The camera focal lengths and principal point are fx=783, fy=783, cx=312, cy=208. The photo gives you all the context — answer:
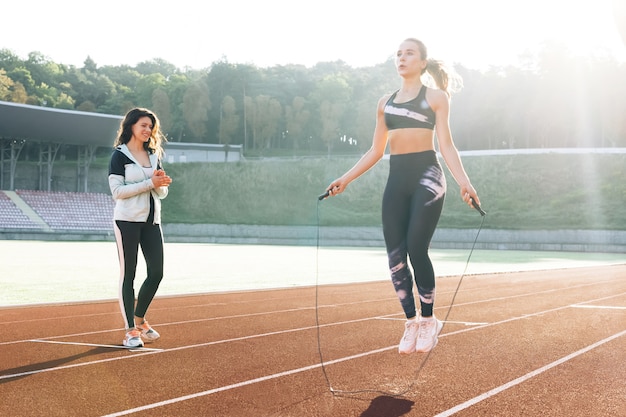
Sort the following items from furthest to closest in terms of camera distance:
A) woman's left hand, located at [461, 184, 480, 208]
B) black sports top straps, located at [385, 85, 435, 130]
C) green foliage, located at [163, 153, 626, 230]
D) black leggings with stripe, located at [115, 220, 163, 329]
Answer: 1. green foliage, located at [163, 153, 626, 230]
2. black leggings with stripe, located at [115, 220, 163, 329]
3. black sports top straps, located at [385, 85, 435, 130]
4. woman's left hand, located at [461, 184, 480, 208]

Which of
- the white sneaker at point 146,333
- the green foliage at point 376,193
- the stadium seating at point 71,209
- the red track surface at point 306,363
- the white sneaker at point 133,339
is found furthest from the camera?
the stadium seating at point 71,209

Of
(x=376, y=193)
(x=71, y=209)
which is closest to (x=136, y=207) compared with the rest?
(x=71, y=209)

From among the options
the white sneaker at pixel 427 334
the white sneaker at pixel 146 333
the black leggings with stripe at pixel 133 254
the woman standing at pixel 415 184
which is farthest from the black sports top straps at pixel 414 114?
the white sneaker at pixel 146 333

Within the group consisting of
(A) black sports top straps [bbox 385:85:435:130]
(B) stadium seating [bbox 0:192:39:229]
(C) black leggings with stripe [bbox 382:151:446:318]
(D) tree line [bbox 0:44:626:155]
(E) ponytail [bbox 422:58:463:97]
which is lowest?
(B) stadium seating [bbox 0:192:39:229]

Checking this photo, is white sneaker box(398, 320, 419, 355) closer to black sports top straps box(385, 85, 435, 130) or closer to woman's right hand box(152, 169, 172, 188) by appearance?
black sports top straps box(385, 85, 435, 130)

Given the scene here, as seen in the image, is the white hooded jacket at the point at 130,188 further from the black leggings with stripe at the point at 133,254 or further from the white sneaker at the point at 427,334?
the white sneaker at the point at 427,334

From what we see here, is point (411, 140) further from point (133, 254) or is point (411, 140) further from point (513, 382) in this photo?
point (133, 254)

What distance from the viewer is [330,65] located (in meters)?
143

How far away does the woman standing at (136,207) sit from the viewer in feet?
23.6

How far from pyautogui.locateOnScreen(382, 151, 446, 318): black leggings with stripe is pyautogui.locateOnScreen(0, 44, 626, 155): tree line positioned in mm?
84658

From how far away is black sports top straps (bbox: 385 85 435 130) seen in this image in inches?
205

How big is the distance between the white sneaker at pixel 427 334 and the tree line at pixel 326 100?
84.7m

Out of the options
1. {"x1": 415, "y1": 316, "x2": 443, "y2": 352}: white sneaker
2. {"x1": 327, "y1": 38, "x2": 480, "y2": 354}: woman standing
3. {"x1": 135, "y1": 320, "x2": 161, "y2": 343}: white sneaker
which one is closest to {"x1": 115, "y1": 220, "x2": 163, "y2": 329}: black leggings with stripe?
{"x1": 135, "y1": 320, "x2": 161, "y2": 343}: white sneaker

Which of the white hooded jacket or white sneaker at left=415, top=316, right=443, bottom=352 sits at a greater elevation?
the white hooded jacket
